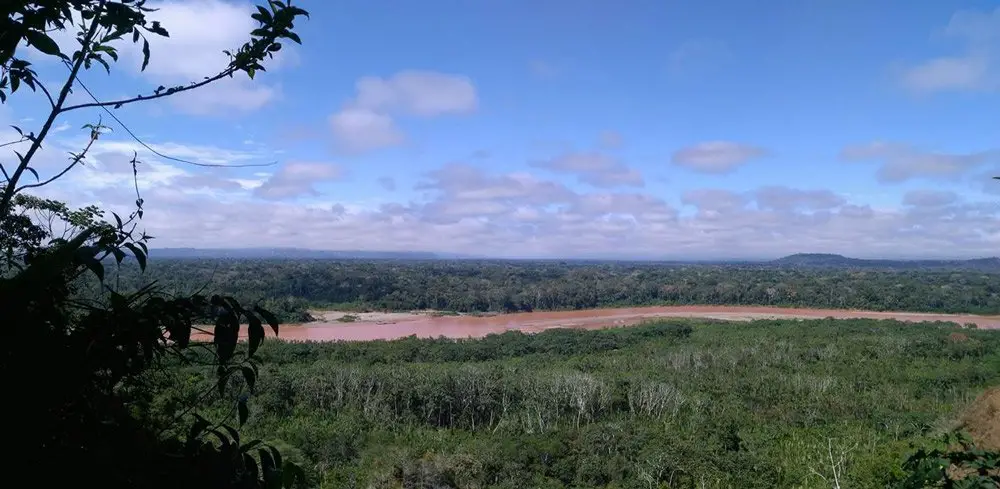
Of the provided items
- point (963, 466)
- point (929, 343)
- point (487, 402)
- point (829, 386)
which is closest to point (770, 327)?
point (929, 343)

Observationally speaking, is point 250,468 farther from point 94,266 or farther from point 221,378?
point 94,266

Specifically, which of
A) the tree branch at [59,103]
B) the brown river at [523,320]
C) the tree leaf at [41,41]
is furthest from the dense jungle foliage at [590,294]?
the tree leaf at [41,41]

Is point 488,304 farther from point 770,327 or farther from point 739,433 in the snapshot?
point 739,433

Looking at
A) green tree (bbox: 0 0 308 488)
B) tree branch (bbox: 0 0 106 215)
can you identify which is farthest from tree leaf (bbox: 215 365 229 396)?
tree branch (bbox: 0 0 106 215)

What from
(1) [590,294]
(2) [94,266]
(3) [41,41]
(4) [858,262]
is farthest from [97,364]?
(4) [858,262]

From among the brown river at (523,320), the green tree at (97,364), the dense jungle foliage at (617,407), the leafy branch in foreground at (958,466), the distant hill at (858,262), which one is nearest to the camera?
the green tree at (97,364)

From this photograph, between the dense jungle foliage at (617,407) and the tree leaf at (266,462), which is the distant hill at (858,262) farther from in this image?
the tree leaf at (266,462)
